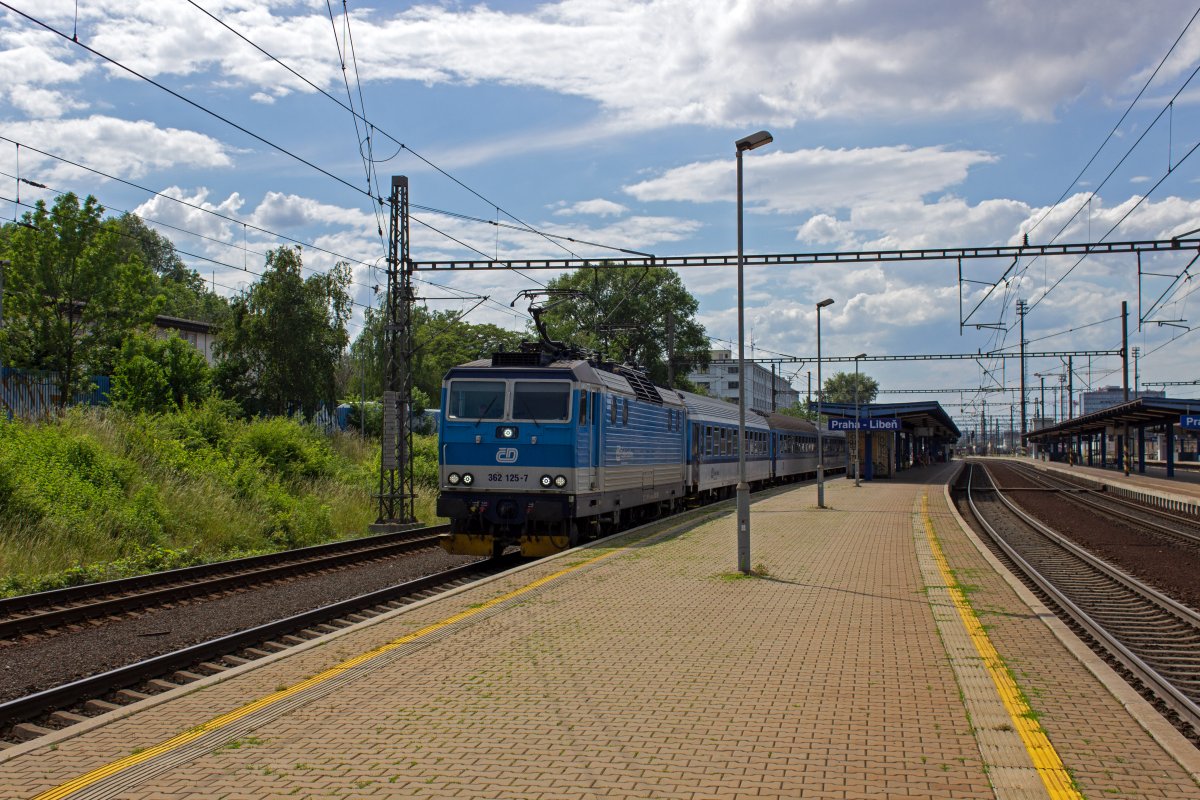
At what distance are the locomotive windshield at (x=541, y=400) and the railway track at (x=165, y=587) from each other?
12.2 feet

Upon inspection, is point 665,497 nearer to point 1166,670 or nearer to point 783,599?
point 783,599

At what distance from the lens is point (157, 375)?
2808 centimetres

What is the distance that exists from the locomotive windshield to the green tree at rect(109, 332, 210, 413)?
43.6ft

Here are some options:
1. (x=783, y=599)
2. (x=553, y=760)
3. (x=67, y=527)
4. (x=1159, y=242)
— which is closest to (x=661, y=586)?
(x=783, y=599)

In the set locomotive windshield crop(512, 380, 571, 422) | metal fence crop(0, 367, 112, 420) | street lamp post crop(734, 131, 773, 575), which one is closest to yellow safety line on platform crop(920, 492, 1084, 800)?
street lamp post crop(734, 131, 773, 575)

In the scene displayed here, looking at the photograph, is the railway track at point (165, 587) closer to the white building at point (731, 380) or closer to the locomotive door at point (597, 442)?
the locomotive door at point (597, 442)

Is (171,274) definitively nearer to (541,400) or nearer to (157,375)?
(157,375)

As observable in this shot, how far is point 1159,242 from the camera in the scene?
2364 cm

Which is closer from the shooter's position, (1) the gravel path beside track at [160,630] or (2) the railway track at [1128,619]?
(2) the railway track at [1128,619]

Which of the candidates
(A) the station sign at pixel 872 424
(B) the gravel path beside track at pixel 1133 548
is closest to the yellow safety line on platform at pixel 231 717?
(B) the gravel path beside track at pixel 1133 548

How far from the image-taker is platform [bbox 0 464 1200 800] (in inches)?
215

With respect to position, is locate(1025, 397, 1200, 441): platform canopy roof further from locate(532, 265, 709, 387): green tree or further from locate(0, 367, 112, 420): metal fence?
locate(0, 367, 112, 420): metal fence

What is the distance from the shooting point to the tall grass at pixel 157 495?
1534 centimetres

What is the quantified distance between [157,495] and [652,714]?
1424cm
